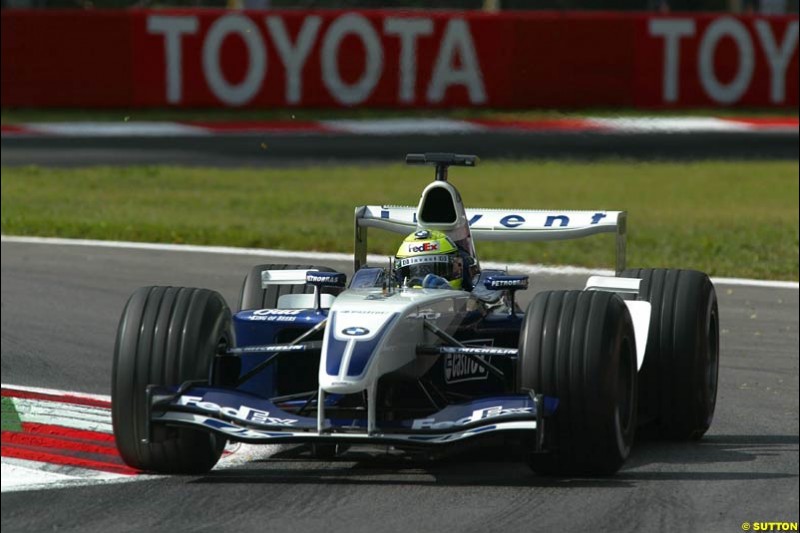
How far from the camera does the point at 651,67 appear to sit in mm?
25344

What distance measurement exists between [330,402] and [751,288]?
6.65m

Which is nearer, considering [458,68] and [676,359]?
[676,359]

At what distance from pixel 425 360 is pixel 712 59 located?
19.7 m

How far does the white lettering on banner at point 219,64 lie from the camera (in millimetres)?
24125

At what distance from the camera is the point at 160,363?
6625mm

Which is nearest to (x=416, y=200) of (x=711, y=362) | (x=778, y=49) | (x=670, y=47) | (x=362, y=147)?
(x=362, y=147)

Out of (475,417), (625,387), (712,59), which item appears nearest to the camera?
(475,417)

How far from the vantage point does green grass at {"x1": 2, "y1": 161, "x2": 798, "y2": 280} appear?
14.8m

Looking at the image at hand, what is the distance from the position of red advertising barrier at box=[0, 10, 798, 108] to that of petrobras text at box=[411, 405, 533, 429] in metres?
18.3

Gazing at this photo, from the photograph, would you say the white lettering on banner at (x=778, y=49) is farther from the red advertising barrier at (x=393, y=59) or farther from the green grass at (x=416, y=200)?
the green grass at (x=416, y=200)

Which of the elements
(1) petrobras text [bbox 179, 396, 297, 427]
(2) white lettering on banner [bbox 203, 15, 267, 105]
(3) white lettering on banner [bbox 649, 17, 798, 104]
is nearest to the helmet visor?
(1) petrobras text [bbox 179, 396, 297, 427]

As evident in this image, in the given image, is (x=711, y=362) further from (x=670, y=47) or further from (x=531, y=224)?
(x=670, y=47)

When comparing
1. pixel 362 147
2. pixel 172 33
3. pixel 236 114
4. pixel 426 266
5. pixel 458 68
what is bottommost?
pixel 426 266

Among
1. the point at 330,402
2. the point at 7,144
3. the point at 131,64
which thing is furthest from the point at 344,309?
the point at 131,64
